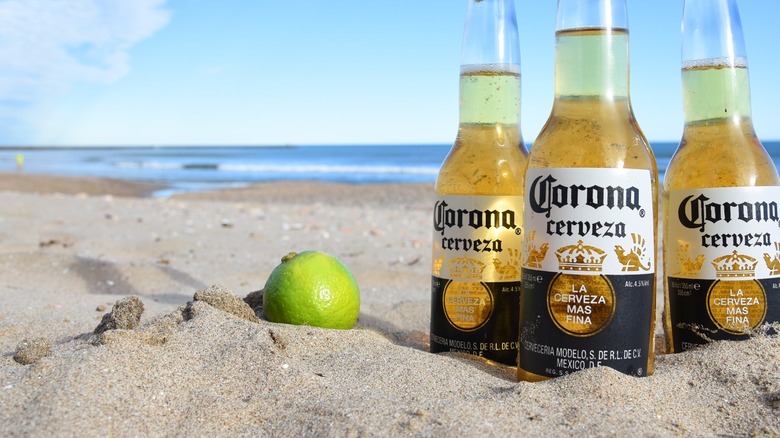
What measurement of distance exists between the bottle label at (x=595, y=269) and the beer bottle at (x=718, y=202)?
1.41 feet

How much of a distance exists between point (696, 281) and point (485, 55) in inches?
45.4

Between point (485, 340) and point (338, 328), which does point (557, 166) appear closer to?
point (485, 340)

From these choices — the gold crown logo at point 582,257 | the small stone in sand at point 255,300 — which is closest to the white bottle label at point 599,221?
the gold crown logo at point 582,257

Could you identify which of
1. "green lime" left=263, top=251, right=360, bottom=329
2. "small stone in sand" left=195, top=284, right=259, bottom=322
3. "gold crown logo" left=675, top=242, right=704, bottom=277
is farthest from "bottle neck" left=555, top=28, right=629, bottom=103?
"small stone in sand" left=195, top=284, right=259, bottom=322

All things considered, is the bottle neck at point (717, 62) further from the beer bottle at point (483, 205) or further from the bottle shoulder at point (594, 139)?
the beer bottle at point (483, 205)

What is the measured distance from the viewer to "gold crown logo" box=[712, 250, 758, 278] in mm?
2502

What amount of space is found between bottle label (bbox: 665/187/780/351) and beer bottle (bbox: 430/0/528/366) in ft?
2.14

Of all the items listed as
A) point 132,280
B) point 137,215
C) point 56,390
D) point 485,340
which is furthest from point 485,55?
point 137,215

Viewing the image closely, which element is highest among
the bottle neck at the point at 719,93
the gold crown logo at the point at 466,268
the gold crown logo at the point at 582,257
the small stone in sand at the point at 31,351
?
the bottle neck at the point at 719,93

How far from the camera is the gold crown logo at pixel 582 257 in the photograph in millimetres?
2162

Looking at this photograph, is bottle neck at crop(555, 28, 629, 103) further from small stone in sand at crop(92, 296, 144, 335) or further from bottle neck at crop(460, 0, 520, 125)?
small stone in sand at crop(92, 296, 144, 335)

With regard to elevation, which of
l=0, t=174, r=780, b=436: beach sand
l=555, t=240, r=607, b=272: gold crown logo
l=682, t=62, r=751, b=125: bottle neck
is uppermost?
l=682, t=62, r=751, b=125: bottle neck

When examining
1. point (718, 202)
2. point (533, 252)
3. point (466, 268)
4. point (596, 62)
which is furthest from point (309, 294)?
point (718, 202)

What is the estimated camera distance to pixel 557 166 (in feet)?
7.25
